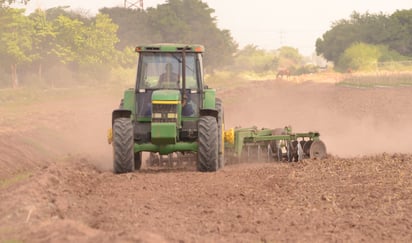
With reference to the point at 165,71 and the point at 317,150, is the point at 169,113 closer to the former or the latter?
the point at 165,71

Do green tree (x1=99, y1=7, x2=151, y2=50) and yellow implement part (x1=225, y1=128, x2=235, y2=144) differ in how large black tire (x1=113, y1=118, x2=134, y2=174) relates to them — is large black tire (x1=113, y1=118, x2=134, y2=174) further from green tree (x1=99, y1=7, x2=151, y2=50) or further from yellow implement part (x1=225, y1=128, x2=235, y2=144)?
green tree (x1=99, y1=7, x2=151, y2=50)

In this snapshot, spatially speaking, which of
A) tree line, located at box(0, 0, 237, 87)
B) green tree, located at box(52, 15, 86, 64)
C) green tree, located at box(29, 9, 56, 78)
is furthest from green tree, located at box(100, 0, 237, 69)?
green tree, located at box(29, 9, 56, 78)

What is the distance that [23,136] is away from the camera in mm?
23016

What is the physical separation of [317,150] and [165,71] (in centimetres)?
409

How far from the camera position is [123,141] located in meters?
15.3

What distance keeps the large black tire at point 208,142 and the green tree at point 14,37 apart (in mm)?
35208

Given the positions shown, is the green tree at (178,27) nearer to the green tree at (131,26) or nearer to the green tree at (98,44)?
the green tree at (131,26)

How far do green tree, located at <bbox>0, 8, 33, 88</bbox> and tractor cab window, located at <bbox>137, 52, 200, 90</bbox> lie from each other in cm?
3369

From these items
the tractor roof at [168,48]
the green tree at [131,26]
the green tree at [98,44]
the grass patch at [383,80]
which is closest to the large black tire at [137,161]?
the tractor roof at [168,48]

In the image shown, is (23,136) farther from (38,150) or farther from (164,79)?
(164,79)

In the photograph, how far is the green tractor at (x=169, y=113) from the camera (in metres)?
15.4

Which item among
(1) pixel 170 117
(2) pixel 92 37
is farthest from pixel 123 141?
(2) pixel 92 37

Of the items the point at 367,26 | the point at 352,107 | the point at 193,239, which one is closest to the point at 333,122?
the point at 352,107

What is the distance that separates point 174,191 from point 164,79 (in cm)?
399
